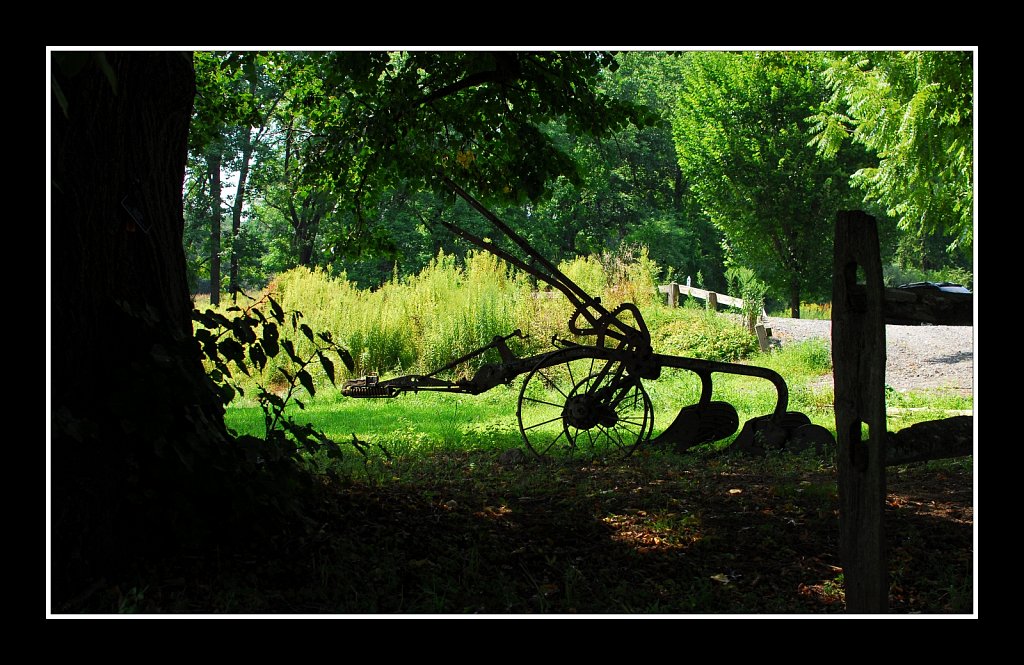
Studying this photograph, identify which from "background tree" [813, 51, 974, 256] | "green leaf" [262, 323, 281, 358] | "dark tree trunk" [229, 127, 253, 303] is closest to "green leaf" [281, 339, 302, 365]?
"green leaf" [262, 323, 281, 358]

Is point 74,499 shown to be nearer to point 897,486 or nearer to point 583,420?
point 583,420

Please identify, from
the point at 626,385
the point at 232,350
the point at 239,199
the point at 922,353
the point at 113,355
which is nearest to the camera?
the point at 113,355

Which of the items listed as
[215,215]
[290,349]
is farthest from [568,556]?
[215,215]

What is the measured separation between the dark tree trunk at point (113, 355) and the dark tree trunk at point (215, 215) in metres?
21.1

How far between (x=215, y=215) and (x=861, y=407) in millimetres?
23950

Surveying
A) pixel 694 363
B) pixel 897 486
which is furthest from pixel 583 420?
pixel 897 486

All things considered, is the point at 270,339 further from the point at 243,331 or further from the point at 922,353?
the point at 922,353

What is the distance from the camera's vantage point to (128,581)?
10.8 ft

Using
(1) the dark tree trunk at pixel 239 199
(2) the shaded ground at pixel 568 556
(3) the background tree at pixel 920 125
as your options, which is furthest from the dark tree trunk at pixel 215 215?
(2) the shaded ground at pixel 568 556

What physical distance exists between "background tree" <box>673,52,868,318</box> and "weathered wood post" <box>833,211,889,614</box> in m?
17.9

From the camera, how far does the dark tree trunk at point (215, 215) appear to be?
23891mm

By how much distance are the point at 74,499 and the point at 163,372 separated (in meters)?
0.60

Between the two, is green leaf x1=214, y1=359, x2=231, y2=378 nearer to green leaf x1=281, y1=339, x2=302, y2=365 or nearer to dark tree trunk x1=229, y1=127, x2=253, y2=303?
green leaf x1=281, y1=339, x2=302, y2=365

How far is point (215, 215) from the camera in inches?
951
